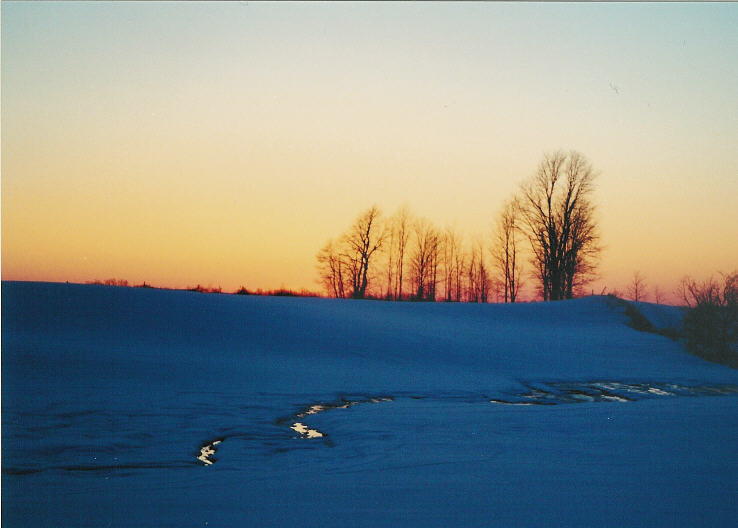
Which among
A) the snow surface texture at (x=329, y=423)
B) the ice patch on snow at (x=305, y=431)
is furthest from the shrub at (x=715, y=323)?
the ice patch on snow at (x=305, y=431)

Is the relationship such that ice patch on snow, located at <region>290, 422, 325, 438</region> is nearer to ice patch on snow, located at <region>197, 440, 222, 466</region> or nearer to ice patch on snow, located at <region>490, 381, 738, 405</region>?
ice patch on snow, located at <region>197, 440, 222, 466</region>

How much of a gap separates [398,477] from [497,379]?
28.5 ft

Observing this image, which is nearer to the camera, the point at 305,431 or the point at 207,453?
the point at 207,453

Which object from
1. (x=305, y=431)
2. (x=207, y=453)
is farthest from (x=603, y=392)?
(x=207, y=453)

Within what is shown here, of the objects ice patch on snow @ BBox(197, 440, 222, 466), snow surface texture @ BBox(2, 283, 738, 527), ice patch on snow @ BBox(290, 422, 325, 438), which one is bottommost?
ice patch on snow @ BBox(197, 440, 222, 466)

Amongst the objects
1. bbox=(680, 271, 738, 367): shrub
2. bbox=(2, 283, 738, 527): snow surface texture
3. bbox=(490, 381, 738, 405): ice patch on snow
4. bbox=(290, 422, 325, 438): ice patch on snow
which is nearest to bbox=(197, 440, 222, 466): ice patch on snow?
bbox=(2, 283, 738, 527): snow surface texture

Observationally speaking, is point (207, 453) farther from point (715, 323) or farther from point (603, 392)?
point (715, 323)

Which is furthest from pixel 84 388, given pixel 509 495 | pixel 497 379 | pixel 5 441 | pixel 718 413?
pixel 718 413

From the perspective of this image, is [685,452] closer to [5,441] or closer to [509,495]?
[509,495]

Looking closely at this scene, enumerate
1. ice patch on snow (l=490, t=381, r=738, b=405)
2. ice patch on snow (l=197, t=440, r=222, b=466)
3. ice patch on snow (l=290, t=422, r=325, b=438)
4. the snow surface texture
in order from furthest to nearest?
ice patch on snow (l=490, t=381, r=738, b=405)
ice patch on snow (l=290, t=422, r=325, b=438)
ice patch on snow (l=197, t=440, r=222, b=466)
the snow surface texture

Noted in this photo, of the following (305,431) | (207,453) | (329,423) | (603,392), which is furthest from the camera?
(603,392)

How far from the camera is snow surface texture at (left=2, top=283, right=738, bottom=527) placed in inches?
176

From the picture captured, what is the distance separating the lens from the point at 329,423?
27.0ft

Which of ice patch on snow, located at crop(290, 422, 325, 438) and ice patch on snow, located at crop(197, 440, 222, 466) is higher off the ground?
ice patch on snow, located at crop(290, 422, 325, 438)
